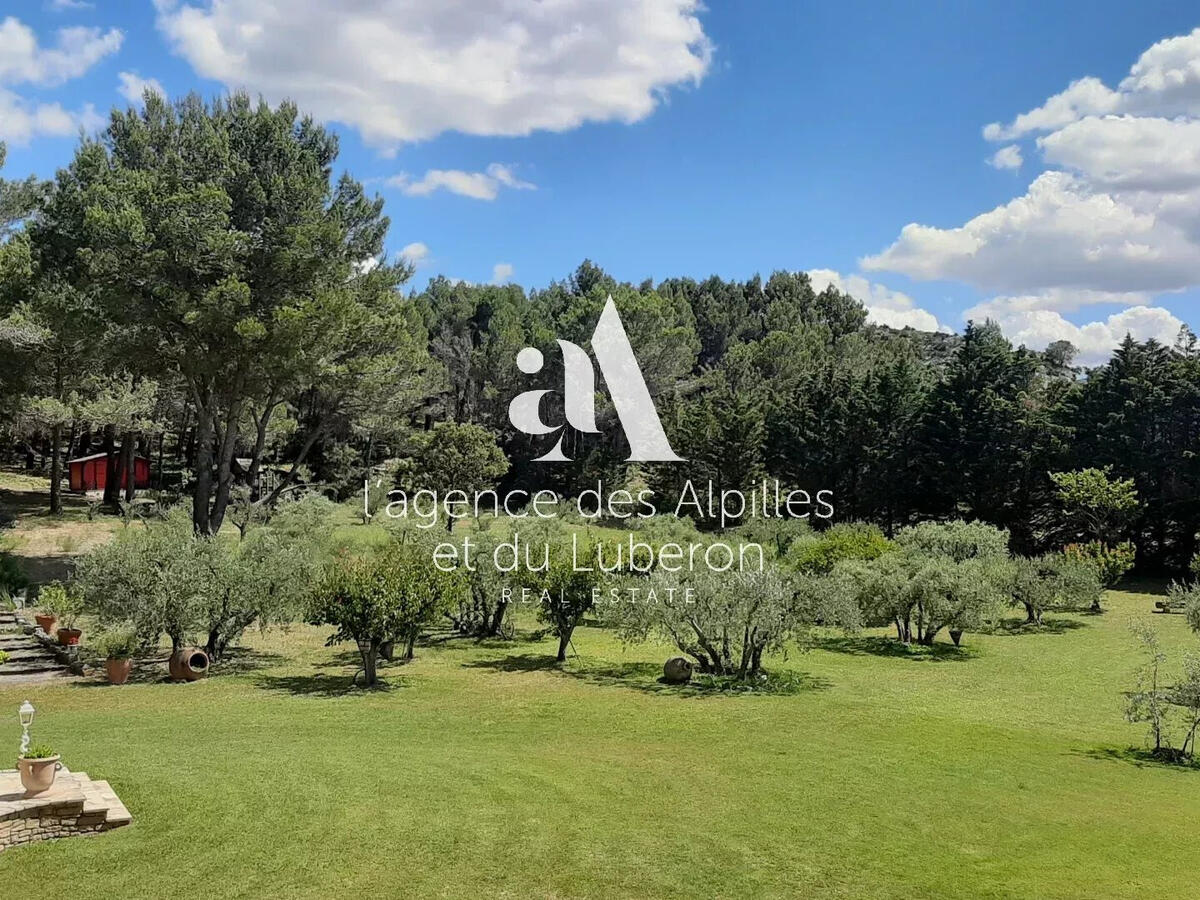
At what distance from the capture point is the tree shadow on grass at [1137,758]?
1267 cm

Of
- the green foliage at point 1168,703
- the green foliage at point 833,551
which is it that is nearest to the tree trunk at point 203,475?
the green foliage at point 833,551

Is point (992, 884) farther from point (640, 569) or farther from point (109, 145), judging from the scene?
point (109, 145)

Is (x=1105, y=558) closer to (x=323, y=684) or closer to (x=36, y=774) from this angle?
(x=323, y=684)

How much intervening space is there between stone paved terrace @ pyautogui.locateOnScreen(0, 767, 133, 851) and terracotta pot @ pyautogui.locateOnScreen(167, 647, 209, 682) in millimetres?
8771

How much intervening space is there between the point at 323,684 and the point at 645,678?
6.85 meters

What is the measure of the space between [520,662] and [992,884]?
13543 mm

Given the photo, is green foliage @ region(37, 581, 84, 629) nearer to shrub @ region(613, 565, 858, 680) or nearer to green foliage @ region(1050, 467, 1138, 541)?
shrub @ region(613, 565, 858, 680)

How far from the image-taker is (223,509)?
26.1m

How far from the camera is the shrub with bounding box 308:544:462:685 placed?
16422 mm

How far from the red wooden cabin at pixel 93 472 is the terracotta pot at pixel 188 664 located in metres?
33.9

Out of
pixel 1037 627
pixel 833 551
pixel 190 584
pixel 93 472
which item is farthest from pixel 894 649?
pixel 93 472

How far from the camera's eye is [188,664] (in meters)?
17.3

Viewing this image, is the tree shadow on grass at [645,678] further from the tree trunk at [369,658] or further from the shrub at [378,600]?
the tree trunk at [369,658]

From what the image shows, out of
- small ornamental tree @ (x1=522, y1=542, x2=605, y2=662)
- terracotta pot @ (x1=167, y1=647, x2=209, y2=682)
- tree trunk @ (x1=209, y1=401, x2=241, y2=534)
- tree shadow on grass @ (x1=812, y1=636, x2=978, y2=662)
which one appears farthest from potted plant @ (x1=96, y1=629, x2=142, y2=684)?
tree shadow on grass @ (x1=812, y1=636, x2=978, y2=662)
